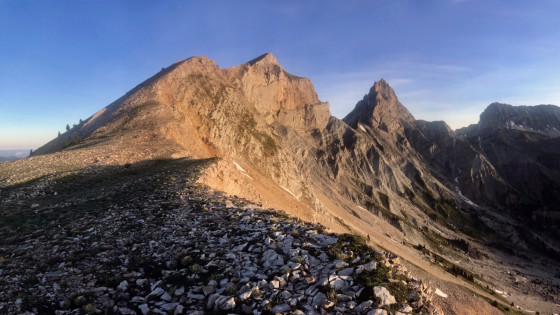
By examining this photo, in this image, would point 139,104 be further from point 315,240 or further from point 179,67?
point 315,240

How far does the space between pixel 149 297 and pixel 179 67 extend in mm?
96594

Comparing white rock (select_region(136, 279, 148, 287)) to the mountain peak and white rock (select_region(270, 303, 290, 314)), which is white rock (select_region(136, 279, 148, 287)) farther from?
the mountain peak

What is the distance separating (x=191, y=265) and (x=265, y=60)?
141 metres

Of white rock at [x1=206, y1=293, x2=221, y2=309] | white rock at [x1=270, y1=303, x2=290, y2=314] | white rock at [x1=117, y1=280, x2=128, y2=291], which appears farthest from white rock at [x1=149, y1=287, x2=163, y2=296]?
white rock at [x1=270, y1=303, x2=290, y2=314]

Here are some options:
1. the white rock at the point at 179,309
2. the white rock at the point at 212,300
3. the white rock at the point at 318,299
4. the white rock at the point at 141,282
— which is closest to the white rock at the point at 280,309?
the white rock at the point at 318,299

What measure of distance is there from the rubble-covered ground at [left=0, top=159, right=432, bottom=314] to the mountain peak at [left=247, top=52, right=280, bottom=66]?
126 metres

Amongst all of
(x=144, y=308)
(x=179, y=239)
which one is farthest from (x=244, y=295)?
(x=179, y=239)

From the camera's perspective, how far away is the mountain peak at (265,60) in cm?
13775

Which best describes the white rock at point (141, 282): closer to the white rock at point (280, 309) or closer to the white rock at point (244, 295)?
the white rock at point (244, 295)

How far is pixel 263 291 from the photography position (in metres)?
8.99

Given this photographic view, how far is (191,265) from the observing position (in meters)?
11.1

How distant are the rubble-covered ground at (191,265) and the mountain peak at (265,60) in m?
126

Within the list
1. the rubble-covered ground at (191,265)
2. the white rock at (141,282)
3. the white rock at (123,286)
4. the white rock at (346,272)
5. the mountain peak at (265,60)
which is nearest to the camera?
the rubble-covered ground at (191,265)

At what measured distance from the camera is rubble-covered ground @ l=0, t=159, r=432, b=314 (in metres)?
8.71
